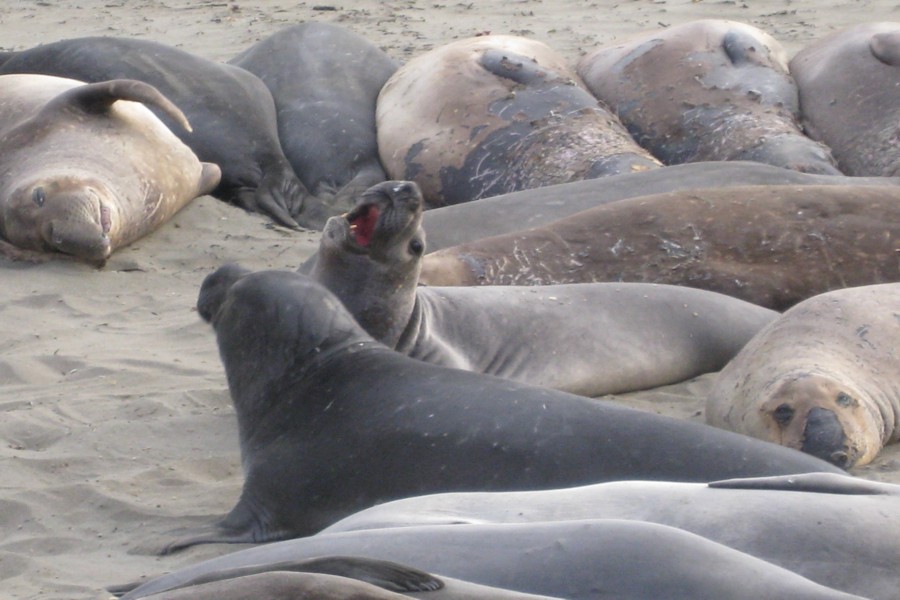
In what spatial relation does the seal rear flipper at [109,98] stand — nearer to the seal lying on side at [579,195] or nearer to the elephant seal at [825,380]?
the seal lying on side at [579,195]

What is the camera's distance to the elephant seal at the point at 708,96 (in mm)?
6934

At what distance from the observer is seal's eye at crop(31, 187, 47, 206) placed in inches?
246

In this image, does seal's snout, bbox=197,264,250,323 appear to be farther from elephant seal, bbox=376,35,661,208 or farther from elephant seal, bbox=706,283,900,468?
elephant seal, bbox=376,35,661,208

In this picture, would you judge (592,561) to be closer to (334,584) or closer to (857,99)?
(334,584)

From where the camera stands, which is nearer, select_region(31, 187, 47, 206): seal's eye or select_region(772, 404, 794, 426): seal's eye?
select_region(772, 404, 794, 426): seal's eye

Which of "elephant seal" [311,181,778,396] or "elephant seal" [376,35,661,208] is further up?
"elephant seal" [311,181,778,396]

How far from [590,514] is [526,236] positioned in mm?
→ 2853

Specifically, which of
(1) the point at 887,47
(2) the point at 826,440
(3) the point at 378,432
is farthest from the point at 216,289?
(1) the point at 887,47

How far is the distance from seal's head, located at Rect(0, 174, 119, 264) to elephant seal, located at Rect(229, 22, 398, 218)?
111 centimetres

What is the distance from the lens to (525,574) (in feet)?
7.22

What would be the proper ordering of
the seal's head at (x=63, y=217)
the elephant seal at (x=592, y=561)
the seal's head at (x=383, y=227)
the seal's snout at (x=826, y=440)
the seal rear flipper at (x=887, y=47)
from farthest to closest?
1. the seal rear flipper at (x=887, y=47)
2. the seal's head at (x=63, y=217)
3. the seal's head at (x=383, y=227)
4. the seal's snout at (x=826, y=440)
5. the elephant seal at (x=592, y=561)

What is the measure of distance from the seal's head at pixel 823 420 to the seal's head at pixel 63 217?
10.0ft

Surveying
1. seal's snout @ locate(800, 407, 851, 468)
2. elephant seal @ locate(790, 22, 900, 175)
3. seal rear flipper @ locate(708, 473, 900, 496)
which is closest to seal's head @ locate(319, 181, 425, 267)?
seal's snout @ locate(800, 407, 851, 468)

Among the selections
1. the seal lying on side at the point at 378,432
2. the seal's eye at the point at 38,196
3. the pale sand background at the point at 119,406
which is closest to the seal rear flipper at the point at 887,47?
the pale sand background at the point at 119,406
